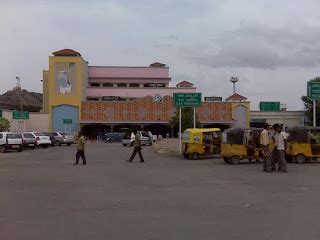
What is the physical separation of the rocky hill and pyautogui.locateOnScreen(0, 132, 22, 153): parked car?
92565 millimetres

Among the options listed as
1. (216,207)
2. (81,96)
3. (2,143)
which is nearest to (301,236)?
(216,207)

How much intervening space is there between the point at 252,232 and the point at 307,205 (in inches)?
140

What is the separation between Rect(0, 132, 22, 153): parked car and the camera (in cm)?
4284

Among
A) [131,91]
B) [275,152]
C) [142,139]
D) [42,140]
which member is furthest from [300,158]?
[131,91]

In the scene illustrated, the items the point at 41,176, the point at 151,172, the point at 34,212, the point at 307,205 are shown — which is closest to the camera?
the point at 34,212

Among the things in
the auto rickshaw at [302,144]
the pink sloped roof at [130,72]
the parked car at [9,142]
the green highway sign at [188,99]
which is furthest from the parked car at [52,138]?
the pink sloped roof at [130,72]

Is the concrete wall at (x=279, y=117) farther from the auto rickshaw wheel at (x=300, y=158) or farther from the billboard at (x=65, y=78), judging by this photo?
the auto rickshaw wheel at (x=300, y=158)

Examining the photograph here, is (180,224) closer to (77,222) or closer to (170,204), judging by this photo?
(77,222)

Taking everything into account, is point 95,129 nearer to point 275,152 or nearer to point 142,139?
point 142,139

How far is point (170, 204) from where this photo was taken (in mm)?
12406

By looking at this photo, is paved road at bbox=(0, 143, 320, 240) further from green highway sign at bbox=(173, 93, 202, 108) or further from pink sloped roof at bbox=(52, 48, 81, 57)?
pink sloped roof at bbox=(52, 48, 81, 57)

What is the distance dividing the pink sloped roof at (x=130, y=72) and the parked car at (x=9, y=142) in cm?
6087

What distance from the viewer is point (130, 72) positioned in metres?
106

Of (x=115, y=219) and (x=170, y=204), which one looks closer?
(x=115, y=219)
